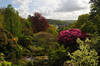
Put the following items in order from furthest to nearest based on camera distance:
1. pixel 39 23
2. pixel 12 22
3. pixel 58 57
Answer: pixel 39 23 < pixel 12 22 < pixel 58 57

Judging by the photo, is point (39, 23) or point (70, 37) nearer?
point (70, 37)

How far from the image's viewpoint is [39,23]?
1140 inches

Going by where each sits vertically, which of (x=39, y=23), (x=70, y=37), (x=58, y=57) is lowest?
(x=58, y=57)

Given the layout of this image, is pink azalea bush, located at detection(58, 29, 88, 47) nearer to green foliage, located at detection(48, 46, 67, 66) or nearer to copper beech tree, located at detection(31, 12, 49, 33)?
green foliage, located at detection(48, 46, 67, 66)

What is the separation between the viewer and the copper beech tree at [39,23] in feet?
93.5

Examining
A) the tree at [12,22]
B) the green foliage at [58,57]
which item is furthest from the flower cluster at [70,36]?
the tree at [12,22]

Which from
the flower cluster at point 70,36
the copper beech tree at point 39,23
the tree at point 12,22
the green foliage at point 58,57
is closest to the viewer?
the green foliage at point 58,57

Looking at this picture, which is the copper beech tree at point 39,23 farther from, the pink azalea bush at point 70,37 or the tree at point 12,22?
the pink azalea bush at point 70,37

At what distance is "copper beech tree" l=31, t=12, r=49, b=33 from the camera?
28.5 meters

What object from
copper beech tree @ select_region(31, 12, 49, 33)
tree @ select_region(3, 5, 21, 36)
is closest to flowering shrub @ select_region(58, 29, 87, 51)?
Answer: tree @ select_region(3, 5, 21, 36)

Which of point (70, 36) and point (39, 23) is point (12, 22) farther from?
point (70, 36)

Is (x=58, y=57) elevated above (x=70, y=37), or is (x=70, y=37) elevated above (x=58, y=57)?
(x=70, y=37)

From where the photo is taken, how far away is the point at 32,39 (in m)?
21.4

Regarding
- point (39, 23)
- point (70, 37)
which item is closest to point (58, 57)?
point (70, 37)
